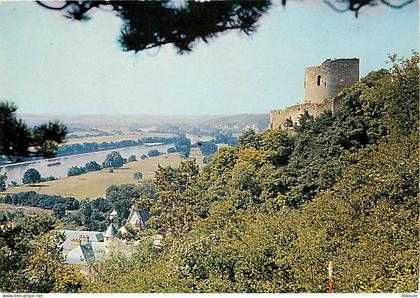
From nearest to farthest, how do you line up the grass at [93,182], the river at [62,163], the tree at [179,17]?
the tree at [179,17], the river at [62,163], the grass at [93,182]

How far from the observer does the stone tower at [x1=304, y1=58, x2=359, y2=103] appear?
3.04 meters

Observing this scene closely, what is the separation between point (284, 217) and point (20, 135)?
1212 mm

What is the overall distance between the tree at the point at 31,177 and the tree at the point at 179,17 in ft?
2.00

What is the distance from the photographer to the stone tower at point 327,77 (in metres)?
3.04

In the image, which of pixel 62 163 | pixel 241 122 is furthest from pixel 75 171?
pixel 241 122

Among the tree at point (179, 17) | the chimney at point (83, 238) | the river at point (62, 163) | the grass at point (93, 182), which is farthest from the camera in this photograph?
the chimney at point (83, 238)

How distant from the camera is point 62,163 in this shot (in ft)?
9.81

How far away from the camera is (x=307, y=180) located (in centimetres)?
334

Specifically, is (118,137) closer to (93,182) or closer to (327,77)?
(93,182)

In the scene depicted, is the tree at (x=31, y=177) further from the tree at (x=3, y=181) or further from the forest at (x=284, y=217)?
the forest at (x=284, y=217)

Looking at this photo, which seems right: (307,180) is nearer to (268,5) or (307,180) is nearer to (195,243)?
(195,243)

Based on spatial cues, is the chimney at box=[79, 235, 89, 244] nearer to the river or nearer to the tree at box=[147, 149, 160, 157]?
the river

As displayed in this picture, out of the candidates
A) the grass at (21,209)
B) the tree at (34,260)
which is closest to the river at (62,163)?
the grass at (21,209)

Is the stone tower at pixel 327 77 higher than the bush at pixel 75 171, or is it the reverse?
the stone tower at pixel 327 77
